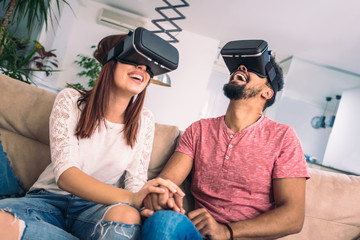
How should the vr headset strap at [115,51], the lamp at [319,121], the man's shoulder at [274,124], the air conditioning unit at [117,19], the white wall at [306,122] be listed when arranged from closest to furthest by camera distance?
the vr headset strap at [115,51] < the man's shoulder at [274,124] < the air conditioning unit at [117,19] < the lamp at [319,121] < the white wall at [306,122]

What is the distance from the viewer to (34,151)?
154 cm

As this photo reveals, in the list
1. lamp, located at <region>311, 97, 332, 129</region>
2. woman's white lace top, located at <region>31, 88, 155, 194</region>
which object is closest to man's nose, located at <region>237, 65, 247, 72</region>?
woman's white lace top, located at <region>31, 88, 155, 194</region>

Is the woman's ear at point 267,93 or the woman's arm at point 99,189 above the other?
the woman's ear at point 267,93

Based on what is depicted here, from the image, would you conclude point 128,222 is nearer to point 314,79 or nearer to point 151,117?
point 151,117

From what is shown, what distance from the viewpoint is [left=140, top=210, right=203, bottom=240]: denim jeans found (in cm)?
72

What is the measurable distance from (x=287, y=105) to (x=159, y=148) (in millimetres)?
6002

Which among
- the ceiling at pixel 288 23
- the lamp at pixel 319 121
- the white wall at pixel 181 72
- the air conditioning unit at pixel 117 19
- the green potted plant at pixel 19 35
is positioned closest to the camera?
the green potted plant at pixel 19 35

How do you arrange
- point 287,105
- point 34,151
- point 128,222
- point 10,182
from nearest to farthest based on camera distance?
1. point 128,222
2. point 10,182
3. point 34,151
4. point 287,105

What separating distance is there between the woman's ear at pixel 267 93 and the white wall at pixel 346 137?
4.85m

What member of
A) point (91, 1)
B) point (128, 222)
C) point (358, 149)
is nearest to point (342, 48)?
point (358, 149)

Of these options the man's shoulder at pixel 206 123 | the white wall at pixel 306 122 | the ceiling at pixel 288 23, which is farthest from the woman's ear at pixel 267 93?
the white wall at pixel 306 122

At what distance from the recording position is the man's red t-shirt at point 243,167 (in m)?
1.32

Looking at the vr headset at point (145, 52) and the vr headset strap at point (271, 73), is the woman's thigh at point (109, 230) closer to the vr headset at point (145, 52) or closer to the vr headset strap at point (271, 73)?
the vr headset at point (145, 52)

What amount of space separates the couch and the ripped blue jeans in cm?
37
